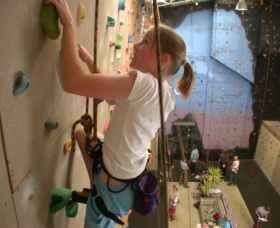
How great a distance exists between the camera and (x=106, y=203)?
1203 mm

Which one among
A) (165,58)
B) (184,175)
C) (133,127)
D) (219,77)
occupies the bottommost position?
(184,175)

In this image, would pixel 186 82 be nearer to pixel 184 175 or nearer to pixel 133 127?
pixel 133 127

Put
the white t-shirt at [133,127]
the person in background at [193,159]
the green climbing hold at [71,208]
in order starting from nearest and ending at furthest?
the white t-shirt at [133,127], the green climbing hold at [71,208], the person in background at [193,159]

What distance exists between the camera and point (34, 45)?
2.95ft

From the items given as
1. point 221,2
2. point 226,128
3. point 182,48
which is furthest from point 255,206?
point 182,48

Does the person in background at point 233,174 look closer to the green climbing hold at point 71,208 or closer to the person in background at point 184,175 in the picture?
the person in background at point 184,175

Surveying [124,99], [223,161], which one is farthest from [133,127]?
[223,161]

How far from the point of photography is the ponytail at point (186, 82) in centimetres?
134

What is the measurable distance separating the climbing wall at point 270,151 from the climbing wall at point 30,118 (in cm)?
492

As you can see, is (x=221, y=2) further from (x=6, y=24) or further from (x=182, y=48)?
(x=6, y=24)

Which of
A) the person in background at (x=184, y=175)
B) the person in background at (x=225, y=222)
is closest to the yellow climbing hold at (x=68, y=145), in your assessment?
the person in background at (x=225, y=222)

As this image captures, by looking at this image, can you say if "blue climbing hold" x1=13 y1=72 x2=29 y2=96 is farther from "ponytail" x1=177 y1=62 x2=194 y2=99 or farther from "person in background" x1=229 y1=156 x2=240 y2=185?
"person in background" x1=229 y1=156 x2=240 y2=185

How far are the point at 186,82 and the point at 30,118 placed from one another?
680 mm

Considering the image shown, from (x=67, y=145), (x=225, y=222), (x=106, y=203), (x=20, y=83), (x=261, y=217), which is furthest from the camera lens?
(x=261, y=217)
